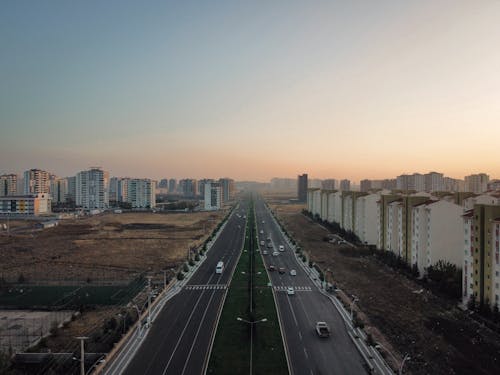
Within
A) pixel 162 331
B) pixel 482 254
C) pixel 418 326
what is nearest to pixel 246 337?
pixel 162 331

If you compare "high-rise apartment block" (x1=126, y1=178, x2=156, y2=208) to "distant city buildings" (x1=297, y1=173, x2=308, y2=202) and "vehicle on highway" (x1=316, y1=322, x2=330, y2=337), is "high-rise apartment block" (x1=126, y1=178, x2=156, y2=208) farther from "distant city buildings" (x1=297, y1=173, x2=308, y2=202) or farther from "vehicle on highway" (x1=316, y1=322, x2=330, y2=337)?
"vehicle on highway" (x1=316, y1=322, x2=330, y2=337)

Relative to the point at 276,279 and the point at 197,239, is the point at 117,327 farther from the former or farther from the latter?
the point at 197,239

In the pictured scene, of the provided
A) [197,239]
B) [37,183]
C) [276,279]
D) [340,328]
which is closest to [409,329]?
[340,328]

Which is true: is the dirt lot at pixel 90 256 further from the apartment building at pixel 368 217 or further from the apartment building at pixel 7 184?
the apartment building at pixel 7 184

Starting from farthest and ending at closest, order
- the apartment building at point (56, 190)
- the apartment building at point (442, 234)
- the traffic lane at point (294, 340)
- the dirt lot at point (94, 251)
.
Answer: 1. the apartment building at point (56, 190)
2. the dirt lot at point (94, 251)
3. the apartment building at point (442, 234)
4. the traffic lane at point (294, 340)

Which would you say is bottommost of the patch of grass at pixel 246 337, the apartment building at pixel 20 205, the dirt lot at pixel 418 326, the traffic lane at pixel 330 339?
the dirt lot at pixel 418 326

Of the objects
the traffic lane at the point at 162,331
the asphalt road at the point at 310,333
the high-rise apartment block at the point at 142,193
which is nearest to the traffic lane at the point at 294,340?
the asphalt road at the point at 310,333

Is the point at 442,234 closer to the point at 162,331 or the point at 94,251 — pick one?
the point at 162,331
